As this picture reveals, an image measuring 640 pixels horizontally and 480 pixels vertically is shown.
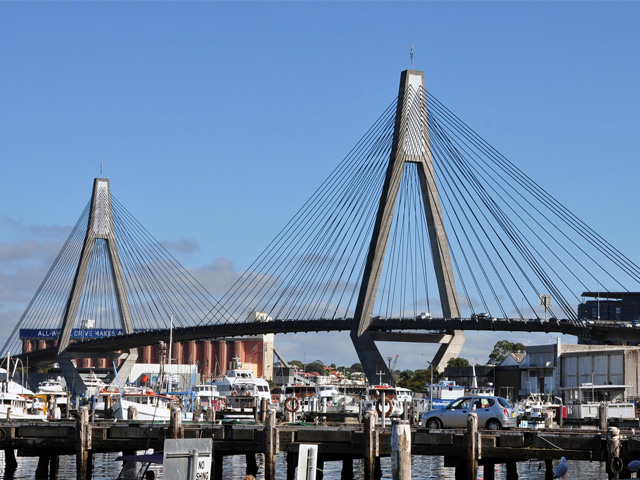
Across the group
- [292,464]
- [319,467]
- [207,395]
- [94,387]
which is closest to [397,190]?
[207,395]

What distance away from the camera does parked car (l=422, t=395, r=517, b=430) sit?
1769 inches

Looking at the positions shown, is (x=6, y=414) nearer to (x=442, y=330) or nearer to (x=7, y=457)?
(x=7, y=457)

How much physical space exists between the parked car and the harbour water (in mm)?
8205

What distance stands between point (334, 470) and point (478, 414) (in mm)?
16286

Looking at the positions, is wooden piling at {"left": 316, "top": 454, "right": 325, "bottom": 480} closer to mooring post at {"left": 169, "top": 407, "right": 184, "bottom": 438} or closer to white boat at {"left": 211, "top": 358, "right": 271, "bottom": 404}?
mooring post at {"left": 169, "top": 407, "right": 184, "bottom": 438}

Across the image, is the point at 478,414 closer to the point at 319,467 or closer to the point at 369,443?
the point at 319,467

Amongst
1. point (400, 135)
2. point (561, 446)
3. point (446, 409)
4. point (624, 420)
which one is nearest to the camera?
point (561, 446)

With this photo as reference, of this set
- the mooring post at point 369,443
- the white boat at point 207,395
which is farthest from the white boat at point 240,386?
the mooring post at point 369,443

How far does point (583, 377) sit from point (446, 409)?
5920 cm

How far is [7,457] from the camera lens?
5141cm

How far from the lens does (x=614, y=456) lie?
33594 mm

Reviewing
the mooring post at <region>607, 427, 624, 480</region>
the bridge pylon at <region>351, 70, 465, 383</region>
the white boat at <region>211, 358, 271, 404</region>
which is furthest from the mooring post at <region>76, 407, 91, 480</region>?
the bridge pylon at <region>351, 70, 465, 383</region>

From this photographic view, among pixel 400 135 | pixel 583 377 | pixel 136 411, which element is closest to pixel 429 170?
pixel 400 135

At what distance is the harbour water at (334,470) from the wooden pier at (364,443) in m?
7.98
